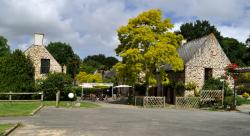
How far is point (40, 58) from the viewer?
46.6m

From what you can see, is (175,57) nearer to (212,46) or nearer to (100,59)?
(212,46)

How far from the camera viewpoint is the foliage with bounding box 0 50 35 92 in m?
41.7

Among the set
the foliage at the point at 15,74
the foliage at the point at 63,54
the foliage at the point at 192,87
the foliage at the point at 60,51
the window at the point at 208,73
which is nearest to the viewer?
the foliage at the point at 15,74

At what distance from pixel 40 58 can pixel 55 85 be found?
6.53 m

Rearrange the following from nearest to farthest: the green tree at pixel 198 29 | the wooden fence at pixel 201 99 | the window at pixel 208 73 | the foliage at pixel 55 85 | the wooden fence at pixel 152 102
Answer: the wooden fence at pixel 152 102 → the wooden fence at pixel 201 99 → the foliage at pixel 55 85 → the window at pixel 208 73 → the green tree at pixel 198 29

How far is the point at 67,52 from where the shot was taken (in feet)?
300

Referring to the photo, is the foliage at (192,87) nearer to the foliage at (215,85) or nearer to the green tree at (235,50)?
the foliage at (215,85)

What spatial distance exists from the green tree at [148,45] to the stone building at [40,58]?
35.6 feet

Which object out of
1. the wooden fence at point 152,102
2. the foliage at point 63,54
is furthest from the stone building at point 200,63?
the foliage at point 63,54

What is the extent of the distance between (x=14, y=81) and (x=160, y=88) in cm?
1657

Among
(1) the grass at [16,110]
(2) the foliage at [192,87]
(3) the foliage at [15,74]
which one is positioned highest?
(3) the foliage at [15,74]

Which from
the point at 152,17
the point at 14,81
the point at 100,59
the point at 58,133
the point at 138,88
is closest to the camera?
the point at 58,133

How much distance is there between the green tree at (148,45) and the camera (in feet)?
125

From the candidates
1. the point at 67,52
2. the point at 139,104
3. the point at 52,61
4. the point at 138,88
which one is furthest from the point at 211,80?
the point at 67,52
